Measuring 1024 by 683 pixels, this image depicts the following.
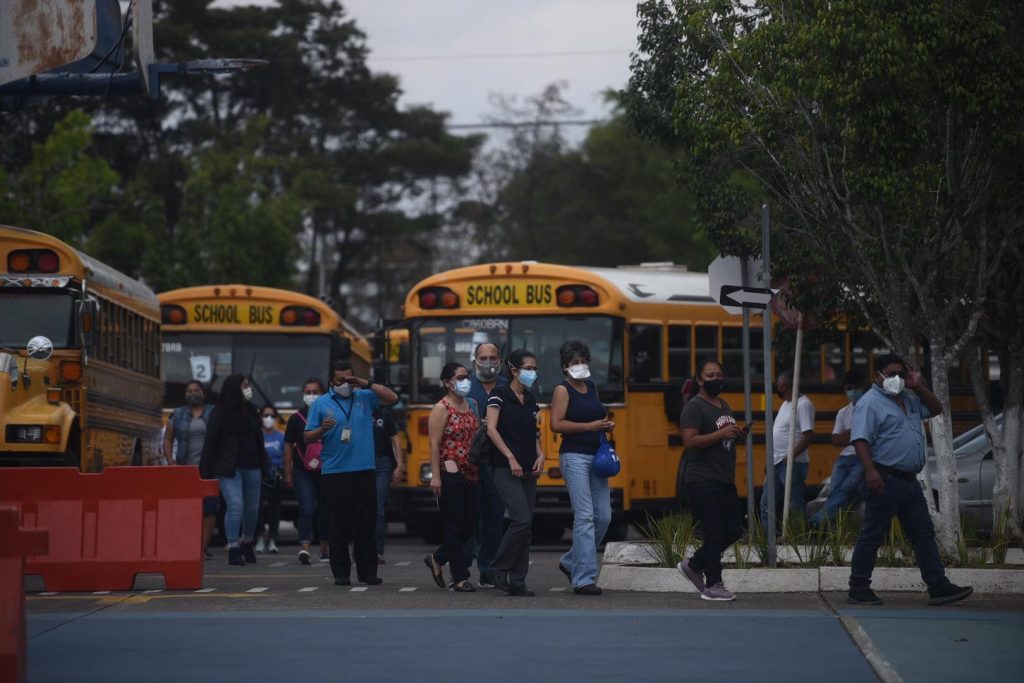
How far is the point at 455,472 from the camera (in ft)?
45.8

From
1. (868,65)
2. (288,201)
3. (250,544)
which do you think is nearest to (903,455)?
(868,65)

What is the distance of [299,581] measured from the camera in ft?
49.7

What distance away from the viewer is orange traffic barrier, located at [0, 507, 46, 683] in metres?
8.17

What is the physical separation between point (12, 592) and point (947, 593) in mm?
6624

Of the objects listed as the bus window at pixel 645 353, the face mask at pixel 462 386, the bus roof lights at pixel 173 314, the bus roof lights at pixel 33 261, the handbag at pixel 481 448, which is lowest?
the handbag at pixel 481 448

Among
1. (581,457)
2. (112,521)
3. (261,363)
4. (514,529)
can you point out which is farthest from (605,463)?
(261,363)

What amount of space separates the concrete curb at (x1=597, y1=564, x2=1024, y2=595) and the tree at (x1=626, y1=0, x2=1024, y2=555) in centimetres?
77

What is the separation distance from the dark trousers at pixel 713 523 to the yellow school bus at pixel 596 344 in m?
6.48

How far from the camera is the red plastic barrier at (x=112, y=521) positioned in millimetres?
14055

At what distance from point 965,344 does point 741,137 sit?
2.62m

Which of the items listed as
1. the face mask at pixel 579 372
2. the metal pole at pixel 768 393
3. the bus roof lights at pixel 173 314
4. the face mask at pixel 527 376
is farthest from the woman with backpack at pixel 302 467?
the bus roof lights at pixel 173 314

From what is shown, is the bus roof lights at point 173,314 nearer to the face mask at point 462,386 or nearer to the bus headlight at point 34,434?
the bus headlight at point 34,434

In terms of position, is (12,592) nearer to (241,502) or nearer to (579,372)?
(579,372)

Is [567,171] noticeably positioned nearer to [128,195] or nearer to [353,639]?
[128,195]
